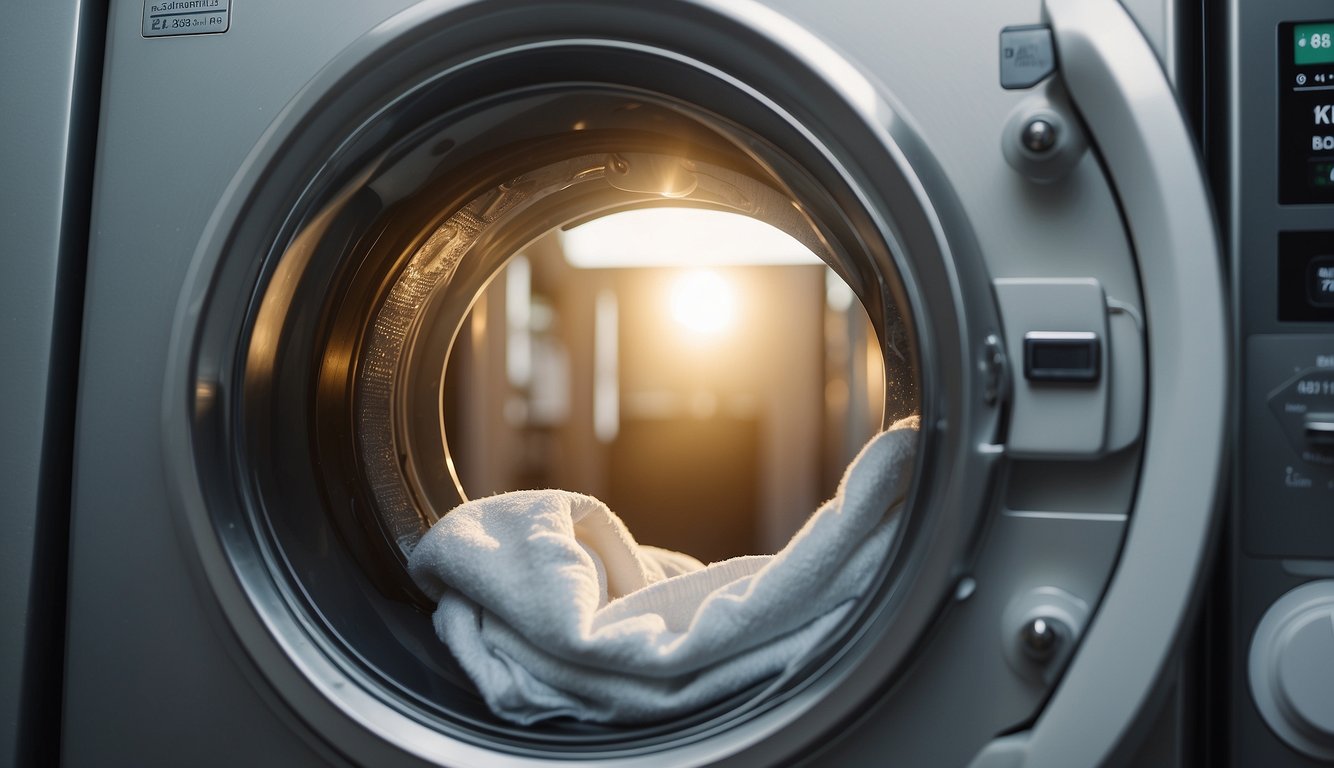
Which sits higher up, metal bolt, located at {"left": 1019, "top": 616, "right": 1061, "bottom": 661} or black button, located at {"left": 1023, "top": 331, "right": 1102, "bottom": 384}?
black button, located at {"left": 1023, "top": 331, "right": 1102, "bottom": 384}

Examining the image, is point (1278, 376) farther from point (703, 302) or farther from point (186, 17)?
point (703, 302)

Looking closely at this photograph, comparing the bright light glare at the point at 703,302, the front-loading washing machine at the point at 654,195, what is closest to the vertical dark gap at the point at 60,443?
the front-loading washing machine at the point at 654,195

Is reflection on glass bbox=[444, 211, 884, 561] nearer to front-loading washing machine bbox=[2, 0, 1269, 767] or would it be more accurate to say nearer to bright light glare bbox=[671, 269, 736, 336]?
bright light glare bbox=[671, 269, 736, 336]

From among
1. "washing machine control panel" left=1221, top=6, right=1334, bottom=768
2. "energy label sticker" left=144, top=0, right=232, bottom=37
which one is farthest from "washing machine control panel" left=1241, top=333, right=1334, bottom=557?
"energy label sticker" left=144, top=0, right=232, bottom=37

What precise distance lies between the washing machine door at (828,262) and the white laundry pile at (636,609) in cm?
2

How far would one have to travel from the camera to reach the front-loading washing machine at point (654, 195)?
0.40 meters

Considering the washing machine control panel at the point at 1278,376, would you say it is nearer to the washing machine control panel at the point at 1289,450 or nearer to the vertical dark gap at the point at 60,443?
the washing machine control panel at the point at 1289,450

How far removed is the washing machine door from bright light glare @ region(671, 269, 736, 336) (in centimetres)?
284

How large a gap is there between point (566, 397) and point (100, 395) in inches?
117

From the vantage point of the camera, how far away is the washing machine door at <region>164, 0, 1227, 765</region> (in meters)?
0.40

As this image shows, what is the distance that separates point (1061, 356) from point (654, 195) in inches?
→ 15.2

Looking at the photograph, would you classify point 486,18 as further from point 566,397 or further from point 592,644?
point 566,397

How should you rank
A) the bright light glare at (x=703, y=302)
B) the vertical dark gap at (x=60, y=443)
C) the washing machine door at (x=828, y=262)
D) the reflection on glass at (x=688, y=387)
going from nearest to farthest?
the washing machine door at (x=828, y=262), the vertical dark gap at (x=60, y=443), the reflection on glass at (x=688, y=387), the bright light glare at (x=703, y=302)

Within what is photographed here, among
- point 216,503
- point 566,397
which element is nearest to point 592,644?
point 216,503
